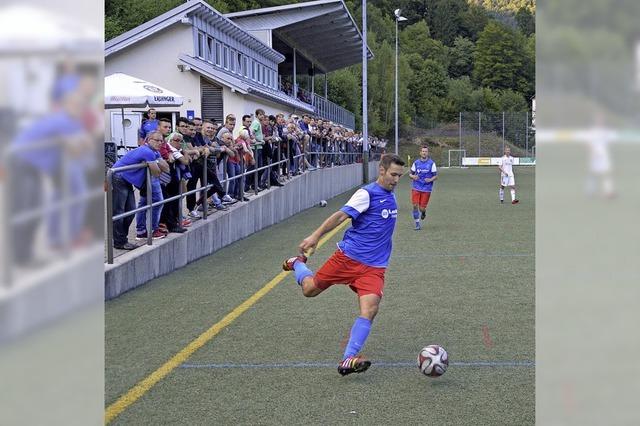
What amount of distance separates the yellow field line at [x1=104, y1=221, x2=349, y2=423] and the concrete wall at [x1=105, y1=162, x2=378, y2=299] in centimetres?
153

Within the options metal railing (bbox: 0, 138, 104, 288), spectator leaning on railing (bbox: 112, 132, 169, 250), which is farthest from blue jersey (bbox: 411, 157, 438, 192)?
metal railing (bbox: 0, 138, 104, 288)

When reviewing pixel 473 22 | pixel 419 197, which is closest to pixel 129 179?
pixel 419 197

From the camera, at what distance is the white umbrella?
19.0 m

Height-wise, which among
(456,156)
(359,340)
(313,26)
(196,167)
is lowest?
(359,340)

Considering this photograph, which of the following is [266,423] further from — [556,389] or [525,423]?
[556,389]

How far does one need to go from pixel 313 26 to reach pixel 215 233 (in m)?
35.3

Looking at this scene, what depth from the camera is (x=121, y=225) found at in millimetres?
11172

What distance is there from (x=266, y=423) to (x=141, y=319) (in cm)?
392

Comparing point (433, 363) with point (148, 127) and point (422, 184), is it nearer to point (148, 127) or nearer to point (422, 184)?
point (148, 127)

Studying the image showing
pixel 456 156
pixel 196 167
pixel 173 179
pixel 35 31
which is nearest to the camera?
pixel 35 31

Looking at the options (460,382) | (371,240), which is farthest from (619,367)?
(371,240)

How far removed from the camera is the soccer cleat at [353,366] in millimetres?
6484

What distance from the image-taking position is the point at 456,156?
7325 centimetres

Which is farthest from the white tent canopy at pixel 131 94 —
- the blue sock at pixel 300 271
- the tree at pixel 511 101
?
the tree at pixel 511 101
